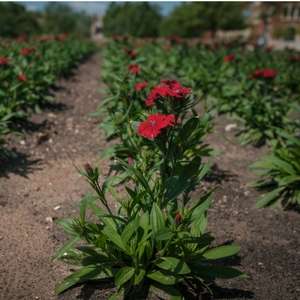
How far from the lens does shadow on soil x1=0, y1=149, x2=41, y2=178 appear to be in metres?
4.64

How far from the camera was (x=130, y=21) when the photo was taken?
3203 centimetres

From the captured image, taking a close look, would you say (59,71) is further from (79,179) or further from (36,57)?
(79,179)

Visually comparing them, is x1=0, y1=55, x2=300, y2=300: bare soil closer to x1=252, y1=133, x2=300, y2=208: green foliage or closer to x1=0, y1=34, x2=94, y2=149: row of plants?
x1=252, y1=133, x2=300, y2=208: green foliage

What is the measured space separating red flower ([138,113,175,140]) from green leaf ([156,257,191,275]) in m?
0.74

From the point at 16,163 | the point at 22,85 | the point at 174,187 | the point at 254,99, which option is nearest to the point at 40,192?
the point at 16,163

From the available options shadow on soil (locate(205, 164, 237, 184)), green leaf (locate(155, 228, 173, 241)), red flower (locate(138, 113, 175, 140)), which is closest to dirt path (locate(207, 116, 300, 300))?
shadow on soil (locate(205, 164, 237, 184))

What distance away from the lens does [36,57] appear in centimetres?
837

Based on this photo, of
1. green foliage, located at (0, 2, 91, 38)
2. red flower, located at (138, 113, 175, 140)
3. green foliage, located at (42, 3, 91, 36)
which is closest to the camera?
red flower, located at (138, 113, 175, 140)

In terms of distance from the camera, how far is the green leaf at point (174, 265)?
8.38ft

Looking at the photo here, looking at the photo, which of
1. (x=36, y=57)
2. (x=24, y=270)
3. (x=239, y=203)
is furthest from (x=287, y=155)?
(x=36, y=57)

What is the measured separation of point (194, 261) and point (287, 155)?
6.81 feet

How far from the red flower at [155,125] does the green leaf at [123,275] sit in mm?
823

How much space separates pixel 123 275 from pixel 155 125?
2.98ft

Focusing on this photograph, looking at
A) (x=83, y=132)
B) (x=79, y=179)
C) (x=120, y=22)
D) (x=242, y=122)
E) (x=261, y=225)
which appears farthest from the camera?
(x=120, y=22)
